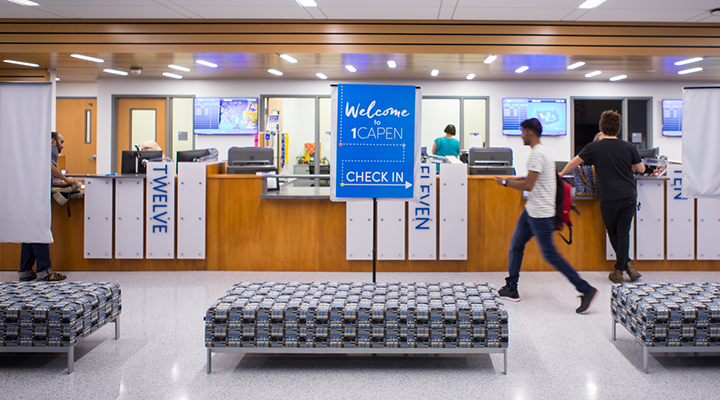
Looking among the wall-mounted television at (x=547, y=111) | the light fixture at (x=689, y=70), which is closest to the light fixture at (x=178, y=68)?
the wall-mounted television at (x=547, y=111)

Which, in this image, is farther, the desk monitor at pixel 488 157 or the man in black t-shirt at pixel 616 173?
→ the desk monitor at pixel 488 157

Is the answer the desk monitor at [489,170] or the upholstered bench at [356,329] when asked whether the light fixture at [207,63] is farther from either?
the upholstered bench at [356,329]

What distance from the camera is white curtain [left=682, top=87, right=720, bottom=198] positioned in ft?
13.3

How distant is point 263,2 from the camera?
557cm

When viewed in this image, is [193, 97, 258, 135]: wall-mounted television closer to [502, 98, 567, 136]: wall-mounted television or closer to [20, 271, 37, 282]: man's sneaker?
[502, 98, 567, 136]: wall-mounted television

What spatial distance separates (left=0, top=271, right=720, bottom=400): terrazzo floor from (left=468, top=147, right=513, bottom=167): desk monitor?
2500mm

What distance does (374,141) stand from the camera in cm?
331

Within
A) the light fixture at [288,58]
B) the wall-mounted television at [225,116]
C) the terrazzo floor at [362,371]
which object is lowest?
the terrazzo floor at [362,371]

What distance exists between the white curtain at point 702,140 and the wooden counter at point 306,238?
1.31 meters

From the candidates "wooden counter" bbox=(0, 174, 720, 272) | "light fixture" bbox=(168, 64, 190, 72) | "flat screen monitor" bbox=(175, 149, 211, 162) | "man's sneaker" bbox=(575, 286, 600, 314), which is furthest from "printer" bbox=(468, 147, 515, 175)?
"light fixture" bbox=(168, 64, 190, 72)

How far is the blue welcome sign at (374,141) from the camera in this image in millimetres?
3285

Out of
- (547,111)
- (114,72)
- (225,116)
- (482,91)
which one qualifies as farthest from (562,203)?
(114,72)

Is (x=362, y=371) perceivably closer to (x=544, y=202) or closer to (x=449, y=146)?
(x=544, y=202)

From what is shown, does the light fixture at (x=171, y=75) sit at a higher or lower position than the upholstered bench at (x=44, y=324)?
higher
